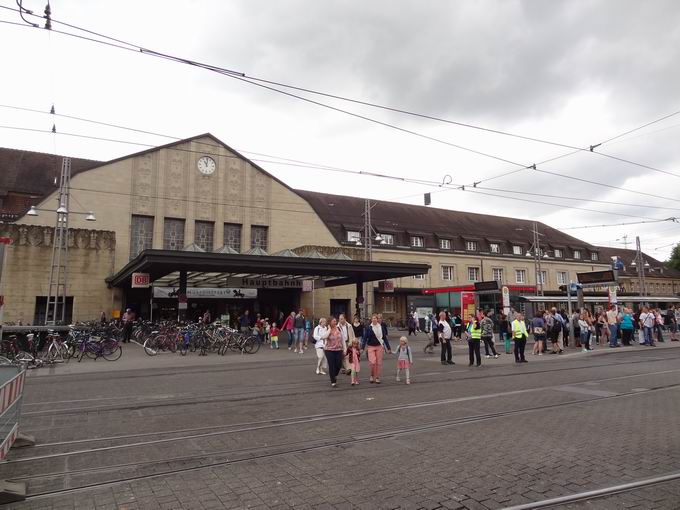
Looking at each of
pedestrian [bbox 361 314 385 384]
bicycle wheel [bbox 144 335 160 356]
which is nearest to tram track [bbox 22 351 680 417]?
pedestrian [bbox 361 314 385 384]

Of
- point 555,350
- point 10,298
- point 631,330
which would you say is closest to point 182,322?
point 10,298

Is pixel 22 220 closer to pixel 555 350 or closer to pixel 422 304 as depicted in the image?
pixel 422 304

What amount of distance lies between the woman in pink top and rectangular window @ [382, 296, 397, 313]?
110ft

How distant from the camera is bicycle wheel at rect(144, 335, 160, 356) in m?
18.6

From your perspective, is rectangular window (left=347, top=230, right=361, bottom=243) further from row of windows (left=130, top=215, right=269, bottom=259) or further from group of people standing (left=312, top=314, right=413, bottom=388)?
group of people standing (left=312, top=314, right=413, bottom=388)

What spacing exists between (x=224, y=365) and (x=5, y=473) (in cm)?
1095

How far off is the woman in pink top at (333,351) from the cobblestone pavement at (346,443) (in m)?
0.37

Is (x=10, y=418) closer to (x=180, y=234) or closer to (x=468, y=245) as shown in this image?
(x=180, y=234)

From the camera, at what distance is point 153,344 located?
19375mm

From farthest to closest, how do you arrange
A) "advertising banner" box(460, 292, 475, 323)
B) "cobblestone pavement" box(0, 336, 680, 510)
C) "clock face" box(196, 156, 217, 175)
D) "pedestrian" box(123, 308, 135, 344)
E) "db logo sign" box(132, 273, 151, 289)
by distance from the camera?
"clock face" box(196, 156, 217, 175) < "advertising banner" box(460, 292, 475, 323) < "pedestrian" box(123, 308, 135, 344) < "db logo sign" box(132, 273, 151, 289) < "cobblestone pavement" box(0, 336, 680, 510)

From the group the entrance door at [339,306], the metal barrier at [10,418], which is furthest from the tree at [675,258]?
the metal barrier at [10,418]

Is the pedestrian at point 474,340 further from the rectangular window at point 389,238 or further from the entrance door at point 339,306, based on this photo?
the rectangular window at point 389,238

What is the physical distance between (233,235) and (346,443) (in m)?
→ 31.3

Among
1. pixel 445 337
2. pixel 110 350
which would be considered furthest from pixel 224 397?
pixel 110 350
